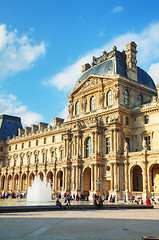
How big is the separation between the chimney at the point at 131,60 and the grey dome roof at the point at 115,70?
0.92 meters

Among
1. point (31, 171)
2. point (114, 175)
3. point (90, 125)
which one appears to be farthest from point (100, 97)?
point (31, 171)

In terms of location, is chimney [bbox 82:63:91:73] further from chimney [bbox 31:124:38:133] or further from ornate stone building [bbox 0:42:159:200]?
chimney [bbox 31:124:38:133]

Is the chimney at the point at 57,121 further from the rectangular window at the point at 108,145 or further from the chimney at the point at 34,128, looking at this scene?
the rectangular window at the point at 108,145

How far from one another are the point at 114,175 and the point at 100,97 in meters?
15.4

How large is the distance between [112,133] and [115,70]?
1272 cm

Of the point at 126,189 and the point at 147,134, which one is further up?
the point at 147,134

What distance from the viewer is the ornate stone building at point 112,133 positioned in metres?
49.2

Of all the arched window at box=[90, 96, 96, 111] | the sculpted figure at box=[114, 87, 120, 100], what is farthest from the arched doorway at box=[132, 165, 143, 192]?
the arched window at box=[90, 96, 96, 111]

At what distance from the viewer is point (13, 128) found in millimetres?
98312

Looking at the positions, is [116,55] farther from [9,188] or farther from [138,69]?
[9,188]

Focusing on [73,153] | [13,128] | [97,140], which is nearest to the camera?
[97,140]

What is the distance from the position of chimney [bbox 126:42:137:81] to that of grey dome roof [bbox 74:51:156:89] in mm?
920

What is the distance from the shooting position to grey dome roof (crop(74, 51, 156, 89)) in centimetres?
5694

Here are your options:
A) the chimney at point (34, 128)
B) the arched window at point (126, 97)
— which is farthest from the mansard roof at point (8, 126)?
the arched window at point (126, 97)
